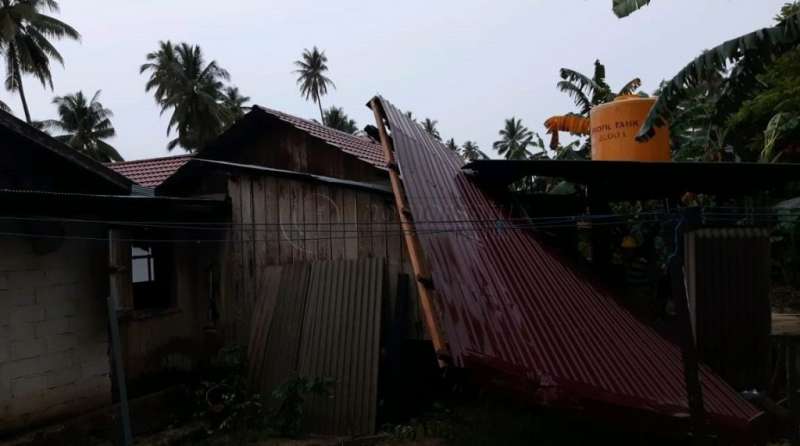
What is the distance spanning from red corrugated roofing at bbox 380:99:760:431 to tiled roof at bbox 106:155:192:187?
656cm

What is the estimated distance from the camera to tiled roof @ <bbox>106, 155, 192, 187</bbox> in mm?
11023

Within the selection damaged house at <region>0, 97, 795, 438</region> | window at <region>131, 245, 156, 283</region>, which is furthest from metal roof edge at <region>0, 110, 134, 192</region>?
window at <region>131, 245, 156, 283</region>

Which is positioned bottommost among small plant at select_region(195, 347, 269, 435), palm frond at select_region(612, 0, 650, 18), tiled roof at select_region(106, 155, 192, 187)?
small plant at select_region(195, 347, 269, 435)

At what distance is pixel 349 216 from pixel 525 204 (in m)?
2.51

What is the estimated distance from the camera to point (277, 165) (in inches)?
432

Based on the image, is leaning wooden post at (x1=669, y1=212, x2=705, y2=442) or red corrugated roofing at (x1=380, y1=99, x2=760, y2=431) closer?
leaning wooden post at (x1=669, y1=212, x2=705, y2=442)

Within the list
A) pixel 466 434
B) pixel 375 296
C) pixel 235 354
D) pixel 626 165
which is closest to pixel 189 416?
pixel 235 354

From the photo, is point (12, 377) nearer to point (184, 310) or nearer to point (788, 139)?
point (184, 310)

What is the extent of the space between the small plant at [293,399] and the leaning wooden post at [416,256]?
6.87 feet

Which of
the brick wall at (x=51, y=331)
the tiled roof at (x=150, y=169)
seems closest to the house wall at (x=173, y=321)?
the brick wall at (x=51, y=331)

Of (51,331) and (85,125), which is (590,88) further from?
A: (85,125)

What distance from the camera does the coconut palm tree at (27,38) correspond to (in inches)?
926

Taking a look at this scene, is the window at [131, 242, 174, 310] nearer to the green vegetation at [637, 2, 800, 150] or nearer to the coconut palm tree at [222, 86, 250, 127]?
the green vegetation at [637, 2, 800, 150]

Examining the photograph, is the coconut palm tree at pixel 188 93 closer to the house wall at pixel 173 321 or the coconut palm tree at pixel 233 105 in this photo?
the coconut palm tree at pixel 233 105
